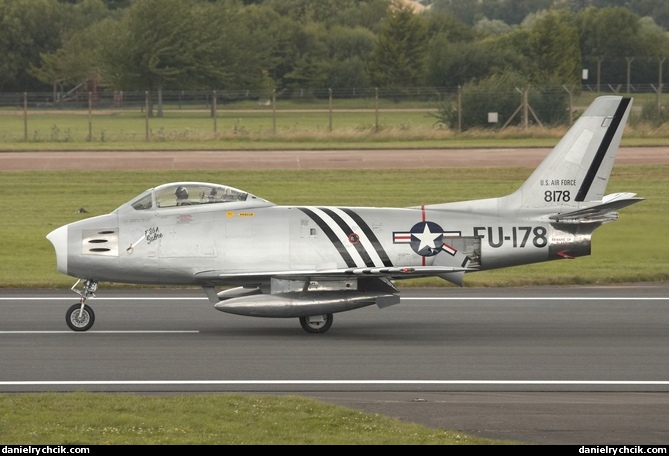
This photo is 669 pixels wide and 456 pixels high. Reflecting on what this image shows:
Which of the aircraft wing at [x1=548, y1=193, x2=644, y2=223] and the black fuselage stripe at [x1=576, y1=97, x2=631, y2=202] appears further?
the black fuselage stripe at [x1=576, y1=97, x2=631, y2=202]

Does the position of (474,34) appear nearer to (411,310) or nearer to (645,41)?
(645,41)

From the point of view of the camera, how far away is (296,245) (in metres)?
17.3

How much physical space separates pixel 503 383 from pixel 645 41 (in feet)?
298

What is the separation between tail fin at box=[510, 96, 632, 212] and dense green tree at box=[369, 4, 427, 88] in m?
66.7

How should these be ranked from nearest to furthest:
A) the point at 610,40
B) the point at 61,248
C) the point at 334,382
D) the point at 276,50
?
the point at 334,382
the point at 61,248
the point at 276,50
the point at 610,40

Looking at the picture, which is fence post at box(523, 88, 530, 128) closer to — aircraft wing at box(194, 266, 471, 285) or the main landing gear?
aircraft wing at box(194, 266, 471, 285)

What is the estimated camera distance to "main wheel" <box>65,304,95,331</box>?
57.0 feet

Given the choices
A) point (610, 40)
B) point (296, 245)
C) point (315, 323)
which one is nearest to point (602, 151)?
point (296, 245)

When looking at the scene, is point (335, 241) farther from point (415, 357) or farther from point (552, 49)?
point (552, 49)

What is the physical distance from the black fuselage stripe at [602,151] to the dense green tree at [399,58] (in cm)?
6665

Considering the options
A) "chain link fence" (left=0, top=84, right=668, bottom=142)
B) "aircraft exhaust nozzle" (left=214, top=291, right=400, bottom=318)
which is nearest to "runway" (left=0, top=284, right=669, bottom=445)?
"aircraft exhaust nozzle" (left=214, top=291, right=400, bottom=318)

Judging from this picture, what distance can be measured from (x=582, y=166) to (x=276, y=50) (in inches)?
2978

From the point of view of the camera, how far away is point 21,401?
12.7 m

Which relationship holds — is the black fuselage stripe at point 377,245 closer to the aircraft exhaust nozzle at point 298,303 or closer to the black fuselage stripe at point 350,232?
the black fuselage stripe at point 350,232
